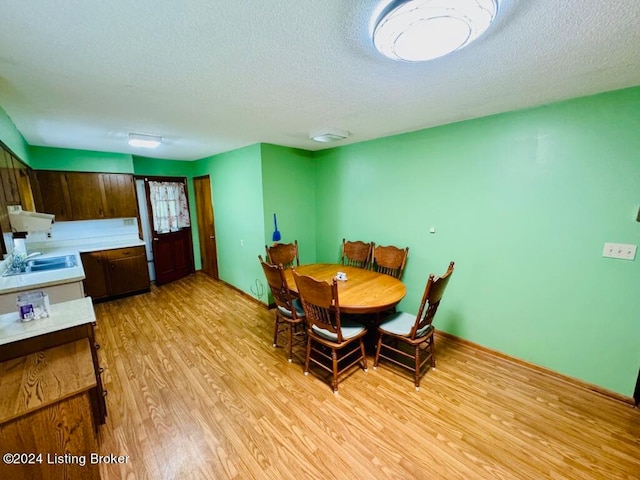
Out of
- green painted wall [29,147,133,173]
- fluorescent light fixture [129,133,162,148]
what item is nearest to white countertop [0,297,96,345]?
fluorescent light fixture [129,133,162,148]

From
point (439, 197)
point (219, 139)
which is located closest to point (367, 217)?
point (439, 197)

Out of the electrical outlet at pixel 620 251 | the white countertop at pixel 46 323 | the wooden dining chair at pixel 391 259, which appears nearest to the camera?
the white countertop at pixel 46 323

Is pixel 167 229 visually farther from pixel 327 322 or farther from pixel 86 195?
pixel 327 322

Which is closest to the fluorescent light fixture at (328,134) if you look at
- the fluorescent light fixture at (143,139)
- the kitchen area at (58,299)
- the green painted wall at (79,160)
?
the fluorescent light fixture at (143,139)

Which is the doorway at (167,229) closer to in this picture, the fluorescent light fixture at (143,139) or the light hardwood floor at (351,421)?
the fluorescent light fixture at (143,139)

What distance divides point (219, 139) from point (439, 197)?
8.80ft

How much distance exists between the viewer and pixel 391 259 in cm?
313

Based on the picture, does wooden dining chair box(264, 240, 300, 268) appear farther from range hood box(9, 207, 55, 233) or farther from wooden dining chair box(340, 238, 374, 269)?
range hood box(9, 207, 55, 233)

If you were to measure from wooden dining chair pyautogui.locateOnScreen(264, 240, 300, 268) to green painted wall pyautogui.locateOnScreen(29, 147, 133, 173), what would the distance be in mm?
2883

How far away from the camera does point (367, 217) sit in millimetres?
3469

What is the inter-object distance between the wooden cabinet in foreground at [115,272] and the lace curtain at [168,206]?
2.40 feet

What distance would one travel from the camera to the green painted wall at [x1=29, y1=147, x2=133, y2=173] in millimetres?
3498

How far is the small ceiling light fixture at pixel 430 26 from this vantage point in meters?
0.92

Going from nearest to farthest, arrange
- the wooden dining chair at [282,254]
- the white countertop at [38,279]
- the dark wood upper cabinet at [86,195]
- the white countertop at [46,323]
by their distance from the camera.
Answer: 1. the white countertop at [46,323]
2. the white countertop at [38,279]
3. the wooden dining chair at [282,254]
4. the dark wood upper cabinet at [86,195]
